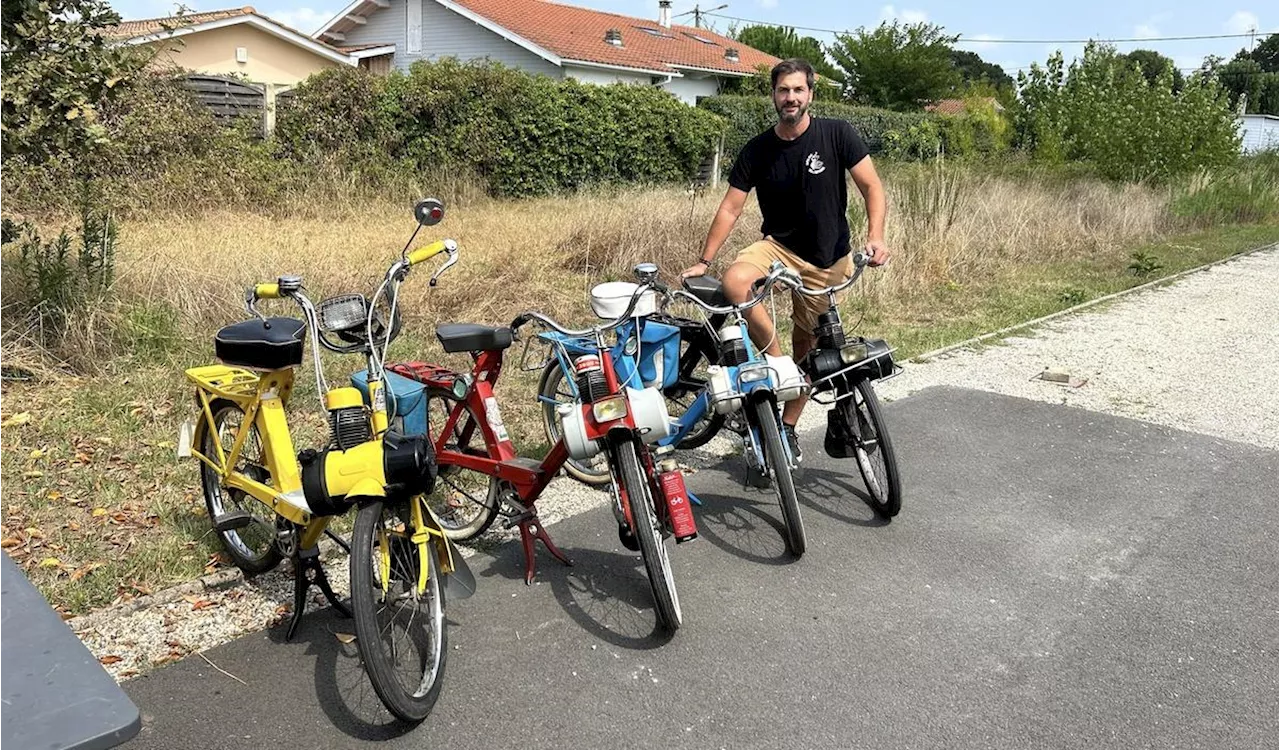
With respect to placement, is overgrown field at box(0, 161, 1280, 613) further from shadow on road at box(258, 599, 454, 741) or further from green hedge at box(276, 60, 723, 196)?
green hedge at box(276, 60, 723, 196)

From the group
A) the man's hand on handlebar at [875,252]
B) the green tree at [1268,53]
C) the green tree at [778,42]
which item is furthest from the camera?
the green tree at [1268,53]

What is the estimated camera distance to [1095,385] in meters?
6.85

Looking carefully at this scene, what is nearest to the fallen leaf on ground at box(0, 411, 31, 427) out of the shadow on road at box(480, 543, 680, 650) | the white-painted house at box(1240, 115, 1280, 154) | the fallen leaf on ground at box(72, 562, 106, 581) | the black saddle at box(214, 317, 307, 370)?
the fallen leaf on ground at box(72, 562, 106, 581)

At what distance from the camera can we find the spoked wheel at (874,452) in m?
4.24

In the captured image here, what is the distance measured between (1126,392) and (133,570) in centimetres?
607

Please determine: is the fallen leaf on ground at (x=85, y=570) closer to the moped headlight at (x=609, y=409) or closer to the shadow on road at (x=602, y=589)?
the shadow on road at (x=602, y=589)

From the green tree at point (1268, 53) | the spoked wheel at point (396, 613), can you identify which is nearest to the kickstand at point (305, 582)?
the spoked wheel at point (396, 613)

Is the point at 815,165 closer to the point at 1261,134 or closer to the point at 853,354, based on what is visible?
the point at 853,354

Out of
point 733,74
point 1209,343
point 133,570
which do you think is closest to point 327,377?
point 133,570

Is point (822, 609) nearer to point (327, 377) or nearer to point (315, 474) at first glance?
point (315, 474)

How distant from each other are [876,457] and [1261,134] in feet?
123

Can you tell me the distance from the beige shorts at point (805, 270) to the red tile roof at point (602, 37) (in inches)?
996

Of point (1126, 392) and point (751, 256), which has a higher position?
Result: point (751, 256)

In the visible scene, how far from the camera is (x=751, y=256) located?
191 inches
